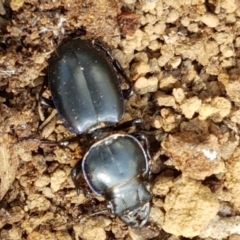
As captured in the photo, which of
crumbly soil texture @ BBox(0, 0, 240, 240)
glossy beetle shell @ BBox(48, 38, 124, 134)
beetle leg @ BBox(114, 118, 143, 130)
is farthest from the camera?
beetle leg @ BBox(114, 118, 143, 130)

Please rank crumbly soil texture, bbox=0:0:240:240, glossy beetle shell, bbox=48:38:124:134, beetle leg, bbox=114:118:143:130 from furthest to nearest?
beetle leg, bbox=114:118:143:130, crumbly soil texture, bbox=0:0:240:240, glossy beetle shell, bbox=48:38:124:134

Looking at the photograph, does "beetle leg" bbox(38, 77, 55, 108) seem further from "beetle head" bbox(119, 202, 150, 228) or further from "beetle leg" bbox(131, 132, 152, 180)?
"beetle head" bbox(119, 202, 150, 228)

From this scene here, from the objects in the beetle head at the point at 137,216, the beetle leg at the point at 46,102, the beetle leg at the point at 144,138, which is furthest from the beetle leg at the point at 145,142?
the beetle leg at the point at 46,102

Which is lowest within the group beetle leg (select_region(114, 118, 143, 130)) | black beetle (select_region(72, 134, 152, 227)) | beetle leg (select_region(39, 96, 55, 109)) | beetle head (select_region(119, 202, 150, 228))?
beetle head (select_region(119, 202, 150, 228))

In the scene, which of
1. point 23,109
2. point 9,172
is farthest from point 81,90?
point 9,172

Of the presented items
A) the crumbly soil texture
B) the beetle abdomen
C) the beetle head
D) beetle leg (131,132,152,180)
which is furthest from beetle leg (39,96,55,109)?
the beetle head

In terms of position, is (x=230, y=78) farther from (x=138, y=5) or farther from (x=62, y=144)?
(x=62, y=144)
